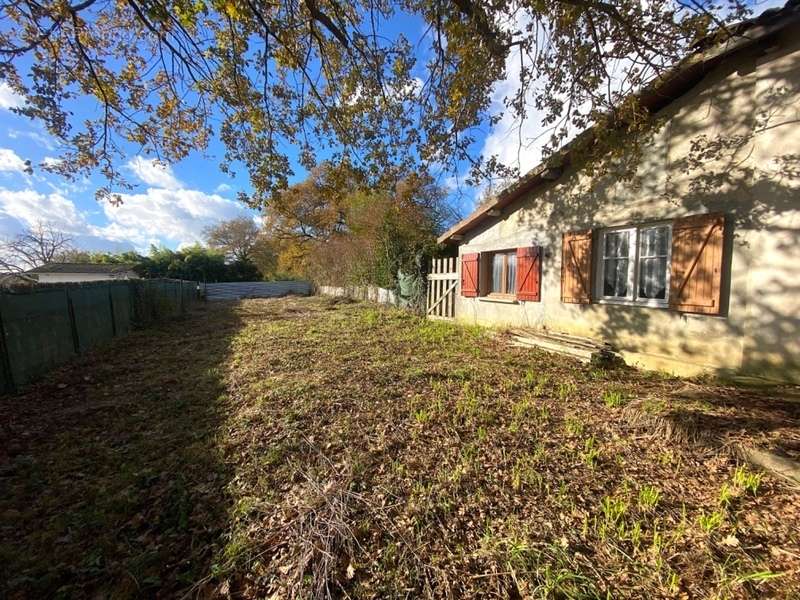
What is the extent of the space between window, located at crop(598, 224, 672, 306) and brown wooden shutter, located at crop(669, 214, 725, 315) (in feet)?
0.62

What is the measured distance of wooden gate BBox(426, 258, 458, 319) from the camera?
31.6ft

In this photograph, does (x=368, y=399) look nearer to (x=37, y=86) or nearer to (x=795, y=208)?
(x=37, y=86)

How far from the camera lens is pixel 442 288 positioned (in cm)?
1000

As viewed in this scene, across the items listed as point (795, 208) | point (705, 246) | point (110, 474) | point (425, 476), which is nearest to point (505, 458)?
point (425, 476)

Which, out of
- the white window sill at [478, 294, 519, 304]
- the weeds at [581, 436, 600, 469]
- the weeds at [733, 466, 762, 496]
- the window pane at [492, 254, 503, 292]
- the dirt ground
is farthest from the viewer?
the window pane at [492, 254, 503, 292]

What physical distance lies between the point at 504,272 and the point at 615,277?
106 inches

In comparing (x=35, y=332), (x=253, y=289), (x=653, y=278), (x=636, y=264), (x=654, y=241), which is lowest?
(x=253, y=289)

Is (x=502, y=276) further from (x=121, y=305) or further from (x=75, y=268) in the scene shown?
(x=75, y=268)

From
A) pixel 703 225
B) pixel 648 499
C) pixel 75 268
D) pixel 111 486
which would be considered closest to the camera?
pixel 648 499

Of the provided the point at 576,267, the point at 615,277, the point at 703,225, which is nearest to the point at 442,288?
the point at 576,267

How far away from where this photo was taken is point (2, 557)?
1857mm

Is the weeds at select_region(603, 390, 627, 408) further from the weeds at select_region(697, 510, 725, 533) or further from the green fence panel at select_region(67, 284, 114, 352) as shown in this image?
the green fence panel at select_region(67, 284, 114, 352)

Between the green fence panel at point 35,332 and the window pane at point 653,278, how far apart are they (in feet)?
29.9

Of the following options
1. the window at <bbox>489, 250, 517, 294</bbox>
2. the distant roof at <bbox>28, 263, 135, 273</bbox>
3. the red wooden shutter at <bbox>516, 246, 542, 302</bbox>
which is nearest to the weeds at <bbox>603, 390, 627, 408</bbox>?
the red wooden shutter at <bbox>516, 246, 542, 302</bbox>
